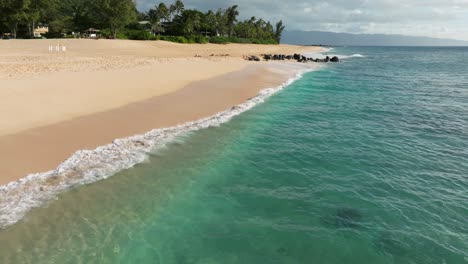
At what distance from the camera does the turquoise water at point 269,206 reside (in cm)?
730

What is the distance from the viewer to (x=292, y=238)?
782 centimetres

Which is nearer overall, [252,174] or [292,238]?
[292,238]

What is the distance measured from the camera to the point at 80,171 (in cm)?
1059

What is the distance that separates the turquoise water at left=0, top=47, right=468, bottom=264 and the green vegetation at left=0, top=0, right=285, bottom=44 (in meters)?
70.5

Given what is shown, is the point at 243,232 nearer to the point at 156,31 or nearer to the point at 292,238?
the point at 292,238

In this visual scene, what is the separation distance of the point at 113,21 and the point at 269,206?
267ft

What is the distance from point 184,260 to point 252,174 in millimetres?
4923

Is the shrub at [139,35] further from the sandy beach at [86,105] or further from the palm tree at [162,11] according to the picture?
the sandy beach at [86,105]

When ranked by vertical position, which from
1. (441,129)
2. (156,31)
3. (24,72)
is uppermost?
(156,31)

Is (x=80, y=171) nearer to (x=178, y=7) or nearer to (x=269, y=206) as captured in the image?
(x=269, y=206)

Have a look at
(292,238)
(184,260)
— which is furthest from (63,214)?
(292,238)

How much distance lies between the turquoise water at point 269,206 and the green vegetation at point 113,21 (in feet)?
231

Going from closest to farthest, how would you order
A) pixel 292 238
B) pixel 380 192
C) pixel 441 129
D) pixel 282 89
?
pixel 292 238 < pixel 380 192 < pixel 441 129 < pixel 282 89

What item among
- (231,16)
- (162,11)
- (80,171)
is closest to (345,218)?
(80,171)
